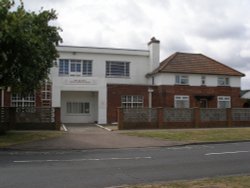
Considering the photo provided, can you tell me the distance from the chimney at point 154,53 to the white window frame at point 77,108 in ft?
25.9

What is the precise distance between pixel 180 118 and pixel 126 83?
12.3 metres

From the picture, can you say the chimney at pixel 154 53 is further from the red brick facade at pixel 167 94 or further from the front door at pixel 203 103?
the front door at pixel 203 103

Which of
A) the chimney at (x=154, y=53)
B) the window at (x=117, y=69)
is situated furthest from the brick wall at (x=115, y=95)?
the chimney at (x=154, y=53)

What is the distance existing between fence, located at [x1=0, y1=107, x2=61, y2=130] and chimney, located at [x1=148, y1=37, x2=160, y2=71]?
17.6 meters

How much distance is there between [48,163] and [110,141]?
9.80m

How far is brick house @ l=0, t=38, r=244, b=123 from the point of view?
43312 mm

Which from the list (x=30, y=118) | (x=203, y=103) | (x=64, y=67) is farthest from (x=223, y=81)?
(x=30, y=118)

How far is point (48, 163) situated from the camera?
15.5m

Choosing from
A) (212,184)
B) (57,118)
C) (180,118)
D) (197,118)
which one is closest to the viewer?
(212,184)

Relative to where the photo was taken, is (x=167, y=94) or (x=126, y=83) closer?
(x=167, y=94)

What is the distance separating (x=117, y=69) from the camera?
47875mm

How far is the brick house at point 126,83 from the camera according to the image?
142ft

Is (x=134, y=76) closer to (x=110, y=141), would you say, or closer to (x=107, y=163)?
(x=110, y=141)

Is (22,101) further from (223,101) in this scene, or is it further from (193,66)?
(223,101)
